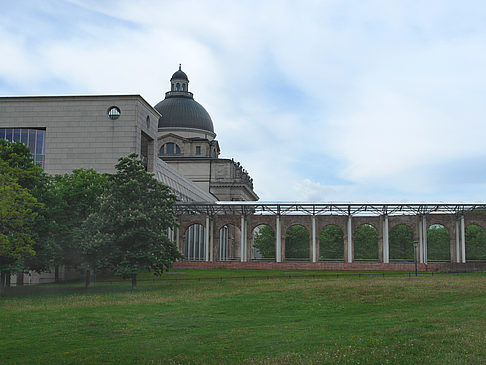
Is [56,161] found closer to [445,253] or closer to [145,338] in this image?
[145,338]

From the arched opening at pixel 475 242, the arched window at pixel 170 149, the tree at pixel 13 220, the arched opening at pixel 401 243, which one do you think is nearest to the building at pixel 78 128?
the tree at pixel 13 220

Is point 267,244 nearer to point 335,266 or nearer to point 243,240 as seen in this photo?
point 243,240

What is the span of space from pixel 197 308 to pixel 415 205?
5068cm

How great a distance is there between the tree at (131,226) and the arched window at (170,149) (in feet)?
236

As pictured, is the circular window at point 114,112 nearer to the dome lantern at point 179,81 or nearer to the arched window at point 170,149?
the arched window at point 170,149

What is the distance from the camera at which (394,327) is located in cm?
2264

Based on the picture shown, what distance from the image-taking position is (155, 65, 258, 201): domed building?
382 feet

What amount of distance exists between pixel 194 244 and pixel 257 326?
2870 inches

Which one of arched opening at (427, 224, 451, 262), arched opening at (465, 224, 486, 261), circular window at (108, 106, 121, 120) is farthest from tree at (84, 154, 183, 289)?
arched opening at (465, 224, 486, 261)

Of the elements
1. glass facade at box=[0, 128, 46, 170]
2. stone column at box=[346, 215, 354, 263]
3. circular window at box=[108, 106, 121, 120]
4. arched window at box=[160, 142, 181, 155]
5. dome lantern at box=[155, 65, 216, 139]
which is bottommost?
stone column at box=[346, 215, 354, 263]

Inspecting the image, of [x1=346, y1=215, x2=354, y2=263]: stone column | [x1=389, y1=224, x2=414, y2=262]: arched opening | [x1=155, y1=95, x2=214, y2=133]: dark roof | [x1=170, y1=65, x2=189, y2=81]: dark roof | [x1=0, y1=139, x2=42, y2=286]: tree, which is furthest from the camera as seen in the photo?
[x1=170, y1=65, x2=189, y2=81]: dark roof

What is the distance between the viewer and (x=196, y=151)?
118125 millimetres

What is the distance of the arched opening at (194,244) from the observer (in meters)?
94.1

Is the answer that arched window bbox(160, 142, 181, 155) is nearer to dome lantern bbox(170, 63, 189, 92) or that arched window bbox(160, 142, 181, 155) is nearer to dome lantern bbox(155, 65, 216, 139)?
dome lantern bbox(155, 65, 216, 139)
